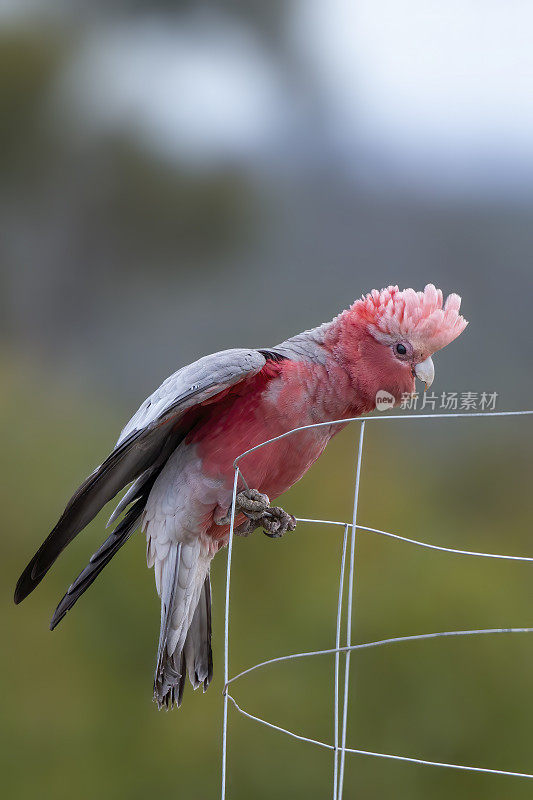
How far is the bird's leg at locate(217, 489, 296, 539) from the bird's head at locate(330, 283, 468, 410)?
0.73ft

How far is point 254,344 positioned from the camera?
256cm

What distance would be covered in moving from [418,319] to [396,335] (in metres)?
0.04

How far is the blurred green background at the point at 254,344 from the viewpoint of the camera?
7.92 feet

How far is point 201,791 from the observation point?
8.06 ft

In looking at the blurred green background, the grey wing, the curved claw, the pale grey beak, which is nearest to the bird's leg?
the curved claw

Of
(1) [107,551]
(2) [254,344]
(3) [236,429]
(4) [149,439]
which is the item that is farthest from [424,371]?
(2) [254,344]

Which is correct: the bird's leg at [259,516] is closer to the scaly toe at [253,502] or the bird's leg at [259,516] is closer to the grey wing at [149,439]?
the scaly toe at [253,502]

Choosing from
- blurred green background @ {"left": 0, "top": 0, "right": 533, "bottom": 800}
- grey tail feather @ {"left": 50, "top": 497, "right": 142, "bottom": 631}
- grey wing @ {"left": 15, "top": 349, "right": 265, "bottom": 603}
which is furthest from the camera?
blurred green background @ {"left": 0, "top": 0, "right": 533, "bottom": 800}

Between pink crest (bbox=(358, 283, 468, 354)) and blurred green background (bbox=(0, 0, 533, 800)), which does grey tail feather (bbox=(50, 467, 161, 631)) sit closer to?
pink crest (bbox=(358, 283, 468, 354))

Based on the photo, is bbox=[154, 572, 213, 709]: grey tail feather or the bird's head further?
bbox=[154, 572, 213, 709]: grey tail feather

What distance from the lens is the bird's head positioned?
112 centimetres

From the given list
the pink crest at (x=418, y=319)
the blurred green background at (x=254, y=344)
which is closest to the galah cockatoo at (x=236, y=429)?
the pink crest at (x=418, y=319)

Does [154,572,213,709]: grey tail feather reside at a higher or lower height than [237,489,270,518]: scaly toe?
lower

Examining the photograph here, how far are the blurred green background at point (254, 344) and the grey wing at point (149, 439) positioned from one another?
1.29 metres
